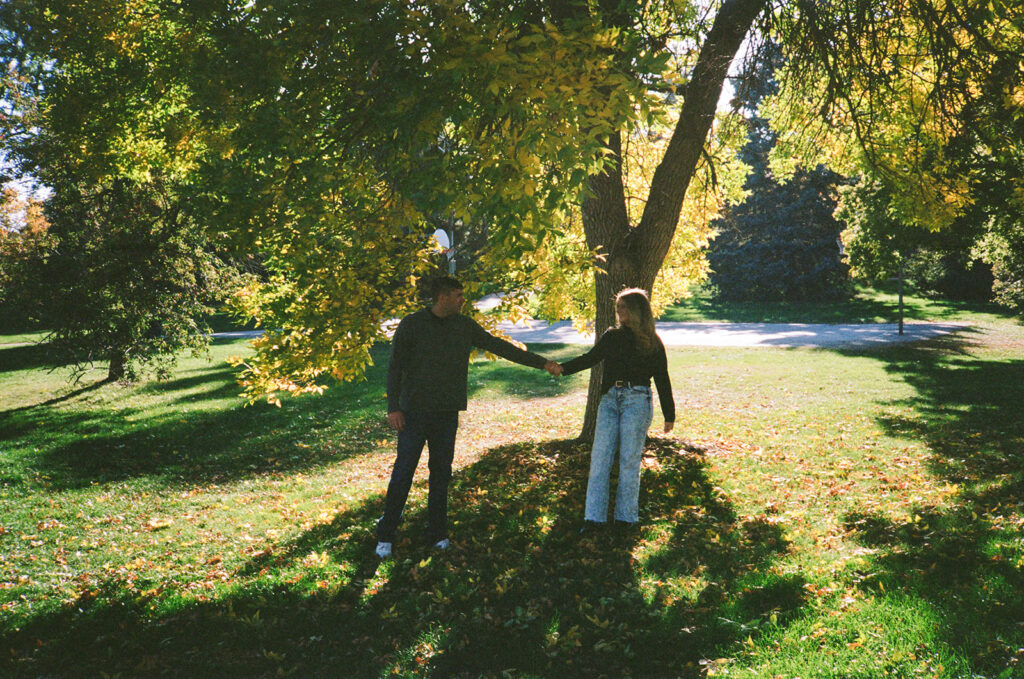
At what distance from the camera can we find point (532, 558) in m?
4.84


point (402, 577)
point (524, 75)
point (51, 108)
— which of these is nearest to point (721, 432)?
point (402, 577)

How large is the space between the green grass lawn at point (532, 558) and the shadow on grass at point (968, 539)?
0.07 feet

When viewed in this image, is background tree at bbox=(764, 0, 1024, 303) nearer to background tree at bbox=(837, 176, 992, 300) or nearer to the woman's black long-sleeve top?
background tree at bbox=(837, 176, 992, 300)

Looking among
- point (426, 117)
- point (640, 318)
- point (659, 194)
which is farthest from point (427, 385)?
point (659, 194)

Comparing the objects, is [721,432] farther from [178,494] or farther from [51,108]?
[51,108]

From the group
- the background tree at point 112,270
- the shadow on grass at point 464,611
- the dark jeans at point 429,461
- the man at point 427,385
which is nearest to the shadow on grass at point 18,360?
the background tree at point 112,270

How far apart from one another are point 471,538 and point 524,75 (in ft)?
11.9

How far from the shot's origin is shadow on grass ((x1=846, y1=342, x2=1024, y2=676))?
331 centimetres

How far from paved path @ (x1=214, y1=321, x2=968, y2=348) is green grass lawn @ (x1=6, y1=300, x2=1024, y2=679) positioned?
1179 cm

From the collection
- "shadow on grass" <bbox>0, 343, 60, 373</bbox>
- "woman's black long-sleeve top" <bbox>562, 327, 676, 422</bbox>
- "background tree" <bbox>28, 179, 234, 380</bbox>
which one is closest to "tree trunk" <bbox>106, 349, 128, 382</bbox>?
"background tree" <bbox>28, 179, 234, 380</bbox>

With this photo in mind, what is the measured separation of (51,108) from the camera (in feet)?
25.9

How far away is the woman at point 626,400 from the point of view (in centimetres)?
490

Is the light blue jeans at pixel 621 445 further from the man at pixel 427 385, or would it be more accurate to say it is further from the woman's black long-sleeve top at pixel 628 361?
the man at pixel 427 385

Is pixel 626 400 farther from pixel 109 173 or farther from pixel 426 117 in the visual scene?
pixel 109 173
